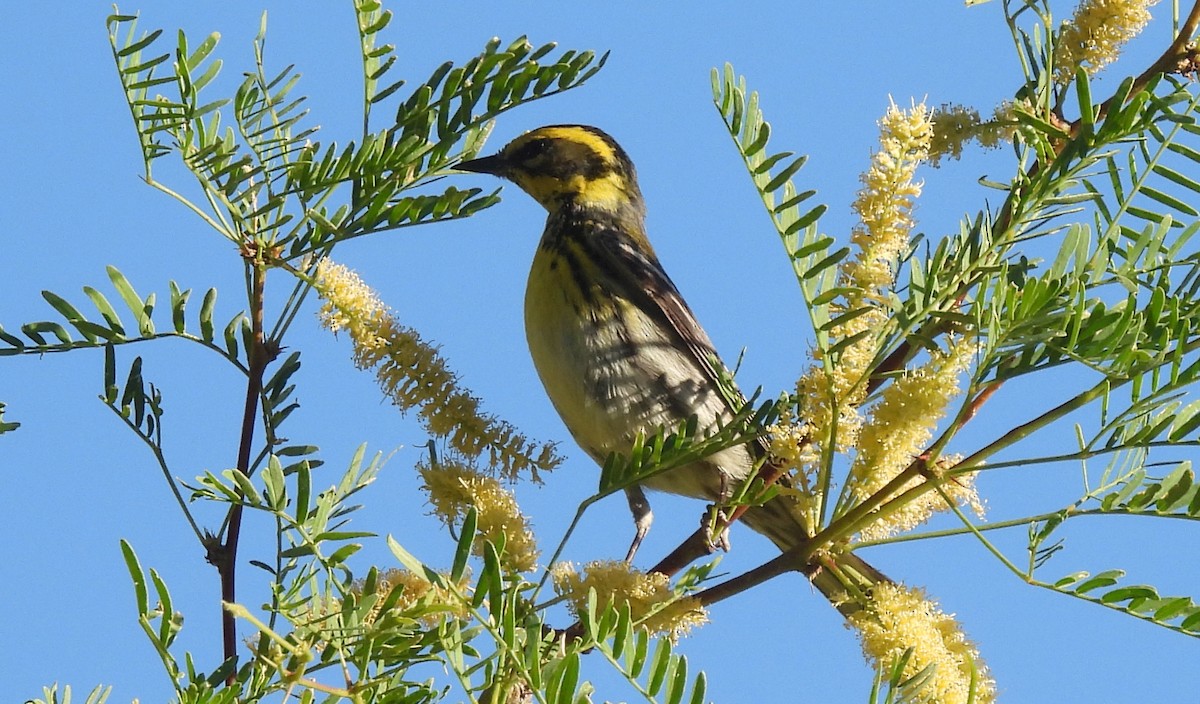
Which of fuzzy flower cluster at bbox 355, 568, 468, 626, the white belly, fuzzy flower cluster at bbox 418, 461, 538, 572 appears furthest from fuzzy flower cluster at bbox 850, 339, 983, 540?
the white belly

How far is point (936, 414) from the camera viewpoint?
223 centimetres

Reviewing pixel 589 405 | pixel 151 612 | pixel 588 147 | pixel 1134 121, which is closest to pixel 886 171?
pixel 1134 121

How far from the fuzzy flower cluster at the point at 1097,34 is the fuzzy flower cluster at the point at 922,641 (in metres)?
1.01

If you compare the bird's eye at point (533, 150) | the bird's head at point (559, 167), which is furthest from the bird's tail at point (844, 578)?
the bird's eye at point (533, 150)

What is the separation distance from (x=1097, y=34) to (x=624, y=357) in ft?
7.68

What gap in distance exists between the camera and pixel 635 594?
7.61ft

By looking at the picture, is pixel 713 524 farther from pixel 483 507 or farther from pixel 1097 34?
pixel 1097 34

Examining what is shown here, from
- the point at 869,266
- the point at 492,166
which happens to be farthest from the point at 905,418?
the point at 492,166

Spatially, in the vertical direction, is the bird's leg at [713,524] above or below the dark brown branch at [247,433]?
above

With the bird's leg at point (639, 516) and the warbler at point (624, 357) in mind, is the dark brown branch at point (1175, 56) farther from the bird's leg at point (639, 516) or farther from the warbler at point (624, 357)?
the bird's leg at point (639, 516)

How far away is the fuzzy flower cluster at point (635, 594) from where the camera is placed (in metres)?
2.27

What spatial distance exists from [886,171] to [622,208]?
3.78m

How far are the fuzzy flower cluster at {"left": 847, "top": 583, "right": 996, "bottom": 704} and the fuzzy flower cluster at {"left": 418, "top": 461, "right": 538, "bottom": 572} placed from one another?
607mm

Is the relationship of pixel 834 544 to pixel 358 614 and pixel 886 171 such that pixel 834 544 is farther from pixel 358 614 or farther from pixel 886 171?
pixel 358 614
